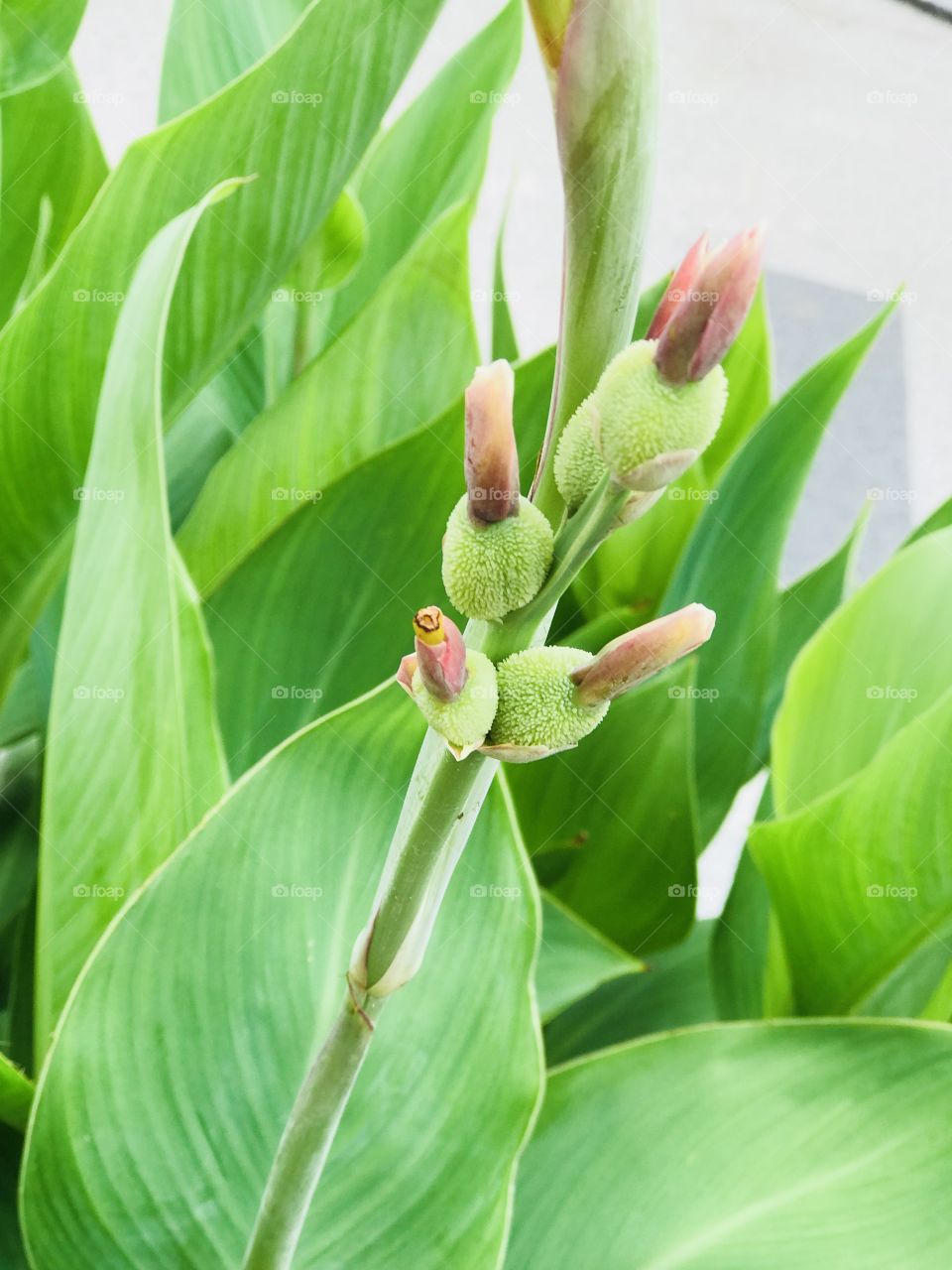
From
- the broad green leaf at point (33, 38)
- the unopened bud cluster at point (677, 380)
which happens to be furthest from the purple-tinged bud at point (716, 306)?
the broad green leaf at point (33, 38)

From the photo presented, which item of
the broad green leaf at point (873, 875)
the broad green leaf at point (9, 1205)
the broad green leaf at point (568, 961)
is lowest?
the broad green leaf at point (9, 1205)

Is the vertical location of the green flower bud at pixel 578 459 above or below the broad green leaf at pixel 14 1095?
above

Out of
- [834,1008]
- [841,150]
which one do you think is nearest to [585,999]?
[834,1008]

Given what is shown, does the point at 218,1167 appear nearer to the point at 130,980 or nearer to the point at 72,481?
the point at 130,980

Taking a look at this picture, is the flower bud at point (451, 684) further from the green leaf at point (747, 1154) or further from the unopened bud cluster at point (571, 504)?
the green leaf at point (747, 1154)

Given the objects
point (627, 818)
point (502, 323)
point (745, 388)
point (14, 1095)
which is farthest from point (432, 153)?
point (14, 1095)
